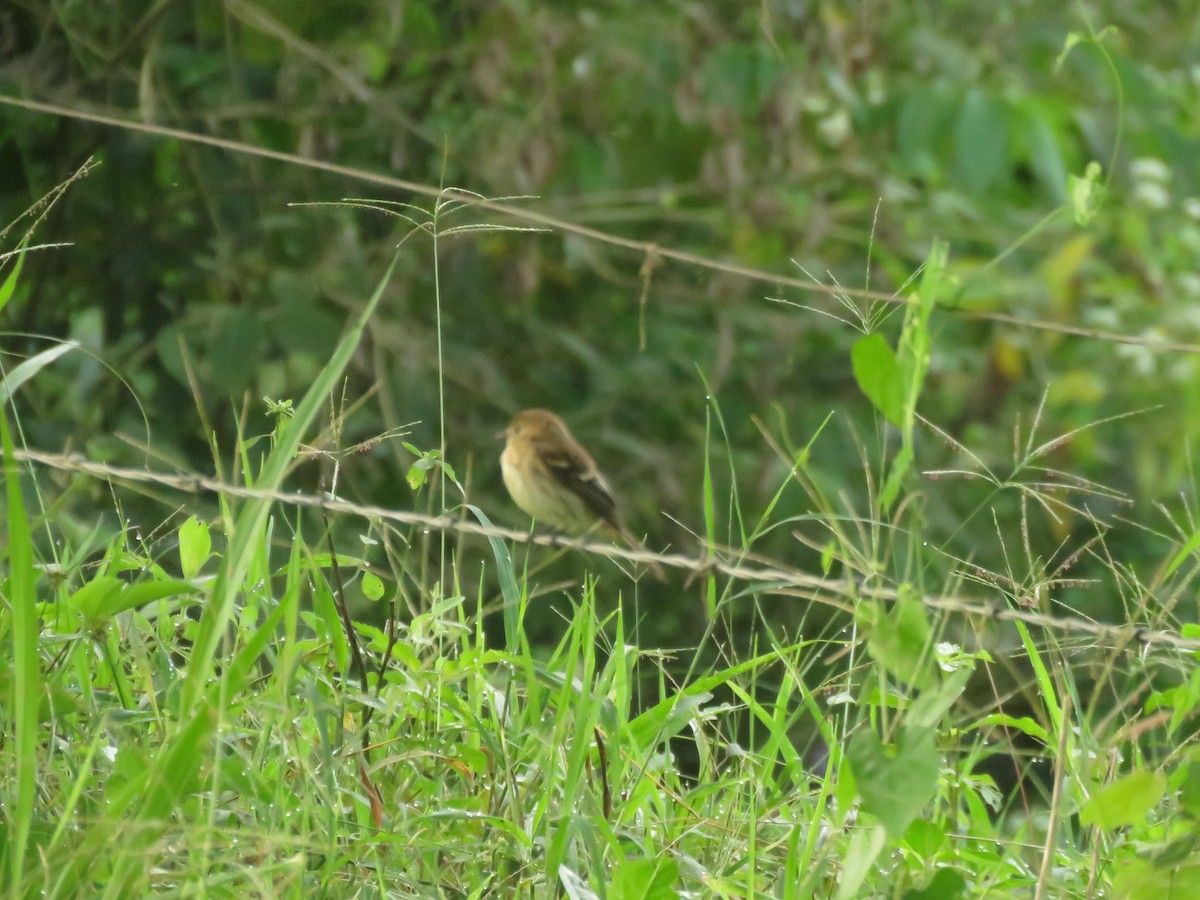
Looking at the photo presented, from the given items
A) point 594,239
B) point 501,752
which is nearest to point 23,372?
point 501,752

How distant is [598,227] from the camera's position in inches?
245

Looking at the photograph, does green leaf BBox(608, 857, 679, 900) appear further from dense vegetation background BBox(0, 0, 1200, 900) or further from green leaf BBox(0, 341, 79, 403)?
dense vegetation background BBox(0, 0, 1200, 900)

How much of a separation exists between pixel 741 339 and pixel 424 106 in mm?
1463

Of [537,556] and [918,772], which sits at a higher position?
[918,772]

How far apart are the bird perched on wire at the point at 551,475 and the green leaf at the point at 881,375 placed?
3334 mm

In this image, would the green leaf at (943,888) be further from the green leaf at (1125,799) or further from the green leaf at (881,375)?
the green leaf at (881,375)

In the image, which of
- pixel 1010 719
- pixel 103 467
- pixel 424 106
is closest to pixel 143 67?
pixel 424 106

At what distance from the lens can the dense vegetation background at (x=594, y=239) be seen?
5180mm

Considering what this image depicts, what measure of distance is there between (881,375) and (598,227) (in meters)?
4.57

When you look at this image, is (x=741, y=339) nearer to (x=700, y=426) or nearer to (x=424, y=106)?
(x=700, y=426)

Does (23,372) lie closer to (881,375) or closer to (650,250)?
(650,250)

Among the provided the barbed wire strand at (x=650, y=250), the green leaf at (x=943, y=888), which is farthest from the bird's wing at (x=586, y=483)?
the green leaf at (x=943, y=888)

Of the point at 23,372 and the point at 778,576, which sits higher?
the point at 23,372

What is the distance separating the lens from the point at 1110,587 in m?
6.38
